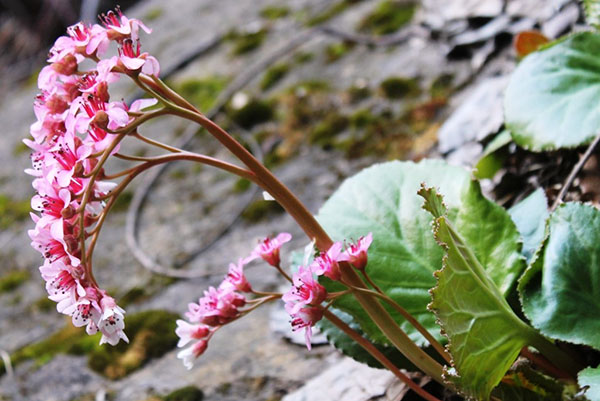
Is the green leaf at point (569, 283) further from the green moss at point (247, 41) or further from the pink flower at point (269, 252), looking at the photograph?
the green moss at point (247, 41)

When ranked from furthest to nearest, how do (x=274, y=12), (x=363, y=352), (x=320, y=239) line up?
1. (x=274, y=12)
2. (x=363, y=352)
3. (x=320, y=239)

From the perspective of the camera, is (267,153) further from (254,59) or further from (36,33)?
(36,33)

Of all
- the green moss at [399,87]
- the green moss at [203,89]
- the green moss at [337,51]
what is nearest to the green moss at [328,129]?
the green moss at [399,87]

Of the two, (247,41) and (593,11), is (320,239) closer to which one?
(593,11)

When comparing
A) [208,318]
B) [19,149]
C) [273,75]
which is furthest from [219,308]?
[19,149]

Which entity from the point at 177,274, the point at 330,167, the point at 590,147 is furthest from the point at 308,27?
the point at 590,147
